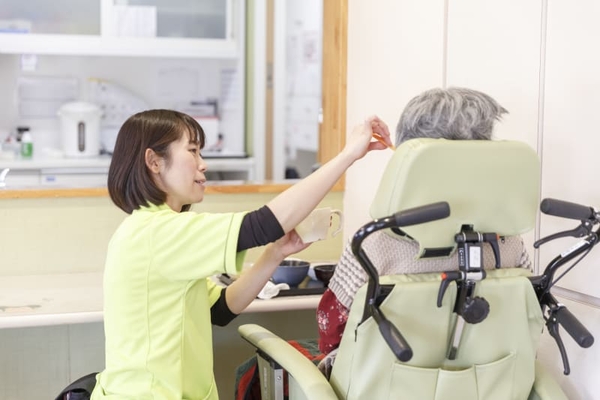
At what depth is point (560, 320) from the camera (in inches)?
64.3

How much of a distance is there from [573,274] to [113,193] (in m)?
1.06

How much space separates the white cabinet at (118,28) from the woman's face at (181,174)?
3.01m

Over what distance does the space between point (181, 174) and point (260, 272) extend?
0.31m

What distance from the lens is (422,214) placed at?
143 centimetres

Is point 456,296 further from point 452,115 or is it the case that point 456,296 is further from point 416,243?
point 452,115

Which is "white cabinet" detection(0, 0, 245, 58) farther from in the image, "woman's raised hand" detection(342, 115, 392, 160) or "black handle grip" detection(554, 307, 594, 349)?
"black handle grip" detection(554, 307, 594, 349)

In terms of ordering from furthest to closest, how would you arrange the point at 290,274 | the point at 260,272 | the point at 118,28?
the point at 118,28 < the point at 290,274 < the point at 260,272

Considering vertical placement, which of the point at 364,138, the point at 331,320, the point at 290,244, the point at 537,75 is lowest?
the point at 331,320

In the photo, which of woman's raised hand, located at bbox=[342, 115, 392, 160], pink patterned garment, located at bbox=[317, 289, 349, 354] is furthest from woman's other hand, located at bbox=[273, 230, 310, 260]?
woman's raised hand, located at bbox=[342, 115, 392, 160]

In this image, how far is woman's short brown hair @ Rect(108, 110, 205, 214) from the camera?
6.07 feet

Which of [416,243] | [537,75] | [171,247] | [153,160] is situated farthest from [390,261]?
[537,75]

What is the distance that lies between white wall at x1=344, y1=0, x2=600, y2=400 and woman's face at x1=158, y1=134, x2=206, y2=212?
0.80 m

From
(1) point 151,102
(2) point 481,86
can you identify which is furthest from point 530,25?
(1) point 151,102

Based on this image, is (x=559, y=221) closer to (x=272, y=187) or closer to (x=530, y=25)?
(x=530, y=25)
